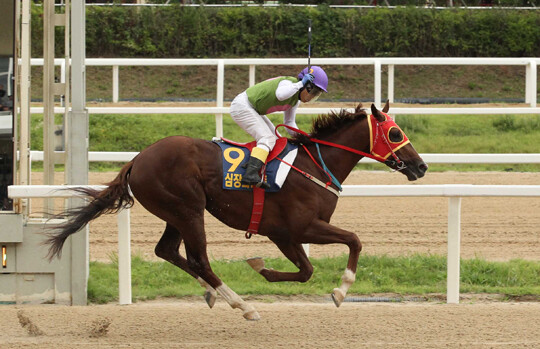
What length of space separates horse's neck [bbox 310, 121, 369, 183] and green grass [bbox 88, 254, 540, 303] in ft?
3.89

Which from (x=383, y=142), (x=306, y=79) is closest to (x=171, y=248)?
(x=306, y=79)

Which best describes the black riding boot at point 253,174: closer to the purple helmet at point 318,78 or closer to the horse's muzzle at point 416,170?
the purple helmet at point 318,78

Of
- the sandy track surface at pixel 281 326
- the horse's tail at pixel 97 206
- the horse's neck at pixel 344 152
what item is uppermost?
the horse's neck at pixel 344 152

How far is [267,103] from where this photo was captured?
6305 millimetres

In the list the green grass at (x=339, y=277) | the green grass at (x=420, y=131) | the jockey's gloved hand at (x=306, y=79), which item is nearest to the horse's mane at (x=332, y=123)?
the jockey's gloved hand at (x=306, y=79)

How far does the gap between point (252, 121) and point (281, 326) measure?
4.53 ft

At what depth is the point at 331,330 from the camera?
19.5 feet

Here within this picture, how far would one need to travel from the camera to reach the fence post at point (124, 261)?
6707 mm

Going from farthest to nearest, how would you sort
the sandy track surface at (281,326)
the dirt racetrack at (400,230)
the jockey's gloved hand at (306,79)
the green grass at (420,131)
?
the green grass at (420,131)
the dirt racetrack at (400,230)
the jockey's gloved hand at (306,79)
the sandy track surface at (281,326)

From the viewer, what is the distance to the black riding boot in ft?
19.7

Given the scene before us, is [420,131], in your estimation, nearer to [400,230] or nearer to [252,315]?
[400,230]

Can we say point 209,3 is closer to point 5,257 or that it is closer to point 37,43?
point 37,43

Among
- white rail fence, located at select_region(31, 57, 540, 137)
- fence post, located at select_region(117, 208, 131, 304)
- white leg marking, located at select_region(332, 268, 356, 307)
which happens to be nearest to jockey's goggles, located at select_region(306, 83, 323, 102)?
white leg marking, located at select_region(332, 268, 356, 307)

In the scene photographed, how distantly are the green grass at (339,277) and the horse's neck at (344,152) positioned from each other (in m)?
1.19
